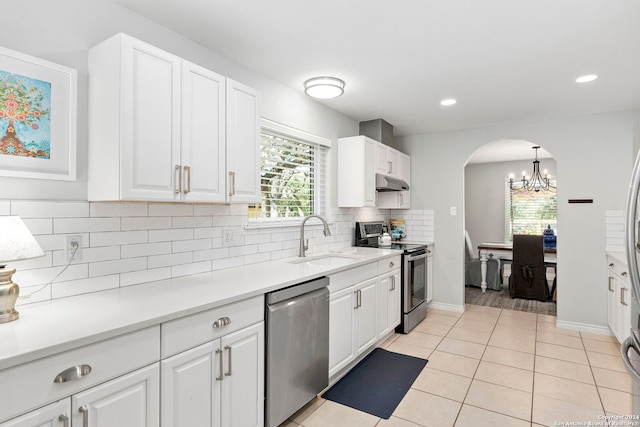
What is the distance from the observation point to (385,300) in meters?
3.37

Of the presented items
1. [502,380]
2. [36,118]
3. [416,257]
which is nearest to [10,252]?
[36,118]

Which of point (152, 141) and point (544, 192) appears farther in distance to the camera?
point (544, 192)

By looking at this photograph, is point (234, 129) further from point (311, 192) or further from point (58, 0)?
point (311, 192)

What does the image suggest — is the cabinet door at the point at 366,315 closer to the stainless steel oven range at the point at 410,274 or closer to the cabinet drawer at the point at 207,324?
the stainless steel oven range at the point at 410,274

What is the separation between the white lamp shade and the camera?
123cm

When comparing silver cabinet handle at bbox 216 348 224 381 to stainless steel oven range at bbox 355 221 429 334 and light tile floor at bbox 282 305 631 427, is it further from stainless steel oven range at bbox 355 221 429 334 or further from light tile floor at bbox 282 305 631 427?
stainless steel oven range at bbox 355 221 429 334

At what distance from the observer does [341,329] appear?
2.63 meters

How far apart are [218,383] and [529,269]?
494 cm

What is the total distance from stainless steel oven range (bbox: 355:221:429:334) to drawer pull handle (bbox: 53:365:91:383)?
10.1ft

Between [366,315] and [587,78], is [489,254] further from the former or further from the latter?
[366,315]

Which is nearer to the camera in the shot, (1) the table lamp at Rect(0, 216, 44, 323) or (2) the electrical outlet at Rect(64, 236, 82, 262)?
(1) the table lamp at Rect(0, 216, 44, 323)

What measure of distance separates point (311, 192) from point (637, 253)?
265cm

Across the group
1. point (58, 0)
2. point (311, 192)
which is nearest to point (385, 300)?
point (311, 192)

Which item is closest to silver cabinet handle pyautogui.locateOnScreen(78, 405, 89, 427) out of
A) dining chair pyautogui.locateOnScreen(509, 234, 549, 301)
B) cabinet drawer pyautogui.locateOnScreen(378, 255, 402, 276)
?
cabinet drawer pyautogui.locateOnScreen(378, 255, 402, 276)
